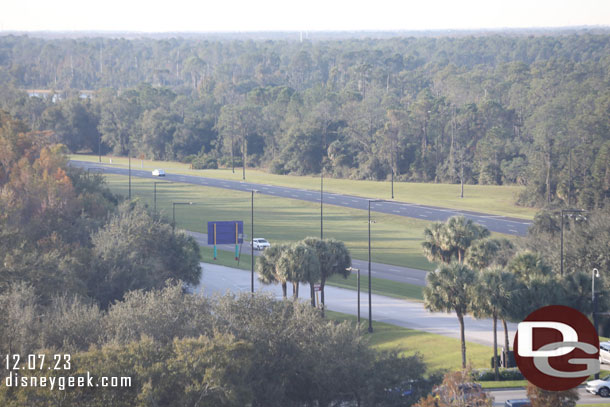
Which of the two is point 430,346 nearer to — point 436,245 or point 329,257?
point 329,257

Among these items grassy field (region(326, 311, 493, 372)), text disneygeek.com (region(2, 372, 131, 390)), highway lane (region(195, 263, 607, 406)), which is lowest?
grassy field (region(326, 311, 493, 372))

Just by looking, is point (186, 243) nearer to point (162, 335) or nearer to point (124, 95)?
point (162, 335)

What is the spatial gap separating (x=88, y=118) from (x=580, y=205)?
278 feet

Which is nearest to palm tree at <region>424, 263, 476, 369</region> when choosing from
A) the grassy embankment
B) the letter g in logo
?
the letter g in logo

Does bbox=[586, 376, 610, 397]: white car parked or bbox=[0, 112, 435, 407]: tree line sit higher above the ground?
bbox=[0, 112, 435, 407]: tree line

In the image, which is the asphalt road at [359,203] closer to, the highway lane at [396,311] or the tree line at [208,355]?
the highway lane at [396,311]

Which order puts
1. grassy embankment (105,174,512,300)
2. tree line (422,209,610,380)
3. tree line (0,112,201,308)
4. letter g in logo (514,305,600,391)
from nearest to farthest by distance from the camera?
letter g in logo (514,305,600,391), tree line (422,209,610,380), tree line (0,112,201,308), grassy embankment (105,174,512,300)

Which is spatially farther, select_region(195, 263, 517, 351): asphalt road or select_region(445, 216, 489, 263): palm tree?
select_region(445, 216, 489, 263): palm tree

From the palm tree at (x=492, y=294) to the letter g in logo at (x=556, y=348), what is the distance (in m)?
1.13

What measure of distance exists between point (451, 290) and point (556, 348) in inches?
219

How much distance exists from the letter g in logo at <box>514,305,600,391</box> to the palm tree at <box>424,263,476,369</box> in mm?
2475

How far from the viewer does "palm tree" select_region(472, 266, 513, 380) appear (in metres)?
30.5

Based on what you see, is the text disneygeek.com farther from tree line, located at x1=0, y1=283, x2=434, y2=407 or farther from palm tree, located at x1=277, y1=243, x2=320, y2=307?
palm tree, located at x1=277, y1=243, x2=320, y2=307

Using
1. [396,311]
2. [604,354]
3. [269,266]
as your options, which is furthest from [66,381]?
[396,311]
